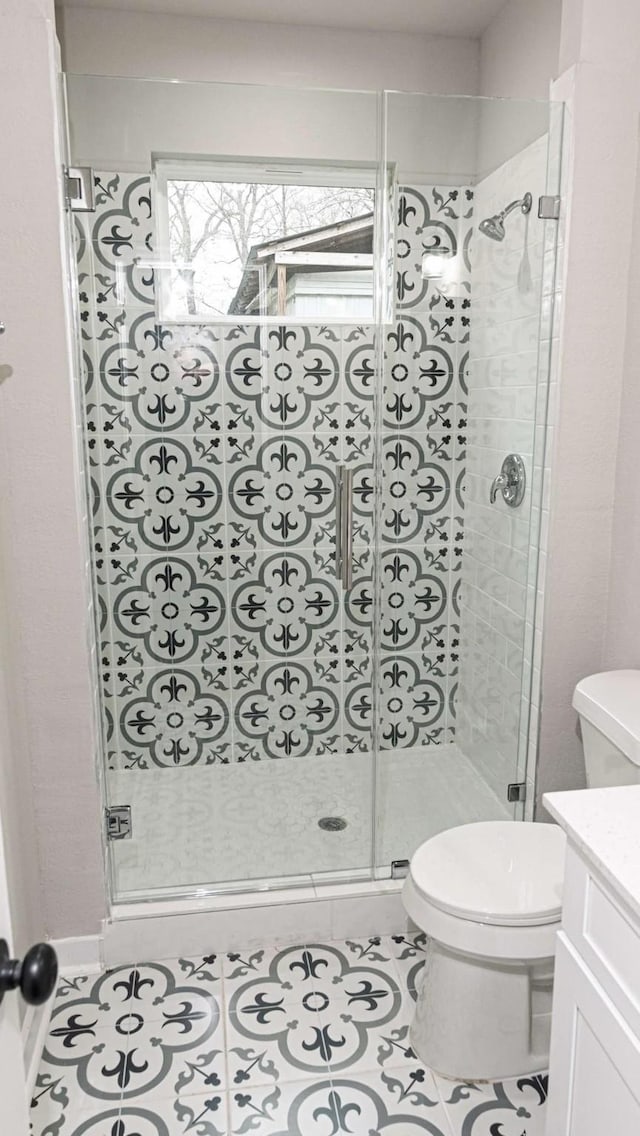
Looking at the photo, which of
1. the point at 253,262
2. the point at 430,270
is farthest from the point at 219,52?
the point at 430,270

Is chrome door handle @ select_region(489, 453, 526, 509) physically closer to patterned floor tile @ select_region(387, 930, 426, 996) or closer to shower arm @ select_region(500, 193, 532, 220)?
shower arm @ select_region(500, 193, 532, 220)

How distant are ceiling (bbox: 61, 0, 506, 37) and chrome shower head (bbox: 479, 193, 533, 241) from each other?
32.8 inches

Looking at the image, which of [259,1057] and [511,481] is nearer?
[259,1057]

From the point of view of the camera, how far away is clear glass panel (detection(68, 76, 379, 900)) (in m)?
2.43

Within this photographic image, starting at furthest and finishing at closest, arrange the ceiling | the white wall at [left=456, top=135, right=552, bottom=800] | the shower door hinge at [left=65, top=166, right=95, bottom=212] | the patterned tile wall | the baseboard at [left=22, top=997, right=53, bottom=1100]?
1. the ceiling
2. the patterned tile wall
3. the white wall at [left=456, top=135, right=552, bottom=800]
4. the shower door hinge at [left=65, top=166, right=95, bottom=212]
5. the baseboard at [left=22, top=997, right=53, bottom=1100]

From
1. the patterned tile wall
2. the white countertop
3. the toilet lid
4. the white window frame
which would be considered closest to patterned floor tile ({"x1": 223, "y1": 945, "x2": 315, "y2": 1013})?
the toilet lid

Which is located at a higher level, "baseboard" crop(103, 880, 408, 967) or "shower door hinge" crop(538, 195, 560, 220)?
"shower door hinge" crop(538, 195, 560, 220)

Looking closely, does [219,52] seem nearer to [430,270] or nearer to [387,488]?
[430,270]

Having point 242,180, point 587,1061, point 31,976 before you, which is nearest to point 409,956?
point 587,1061

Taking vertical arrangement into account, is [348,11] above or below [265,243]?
above

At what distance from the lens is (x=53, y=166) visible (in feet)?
6.05

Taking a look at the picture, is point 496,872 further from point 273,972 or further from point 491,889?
point 273,972

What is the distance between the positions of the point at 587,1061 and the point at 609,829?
34cm

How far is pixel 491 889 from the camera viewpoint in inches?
70.6
